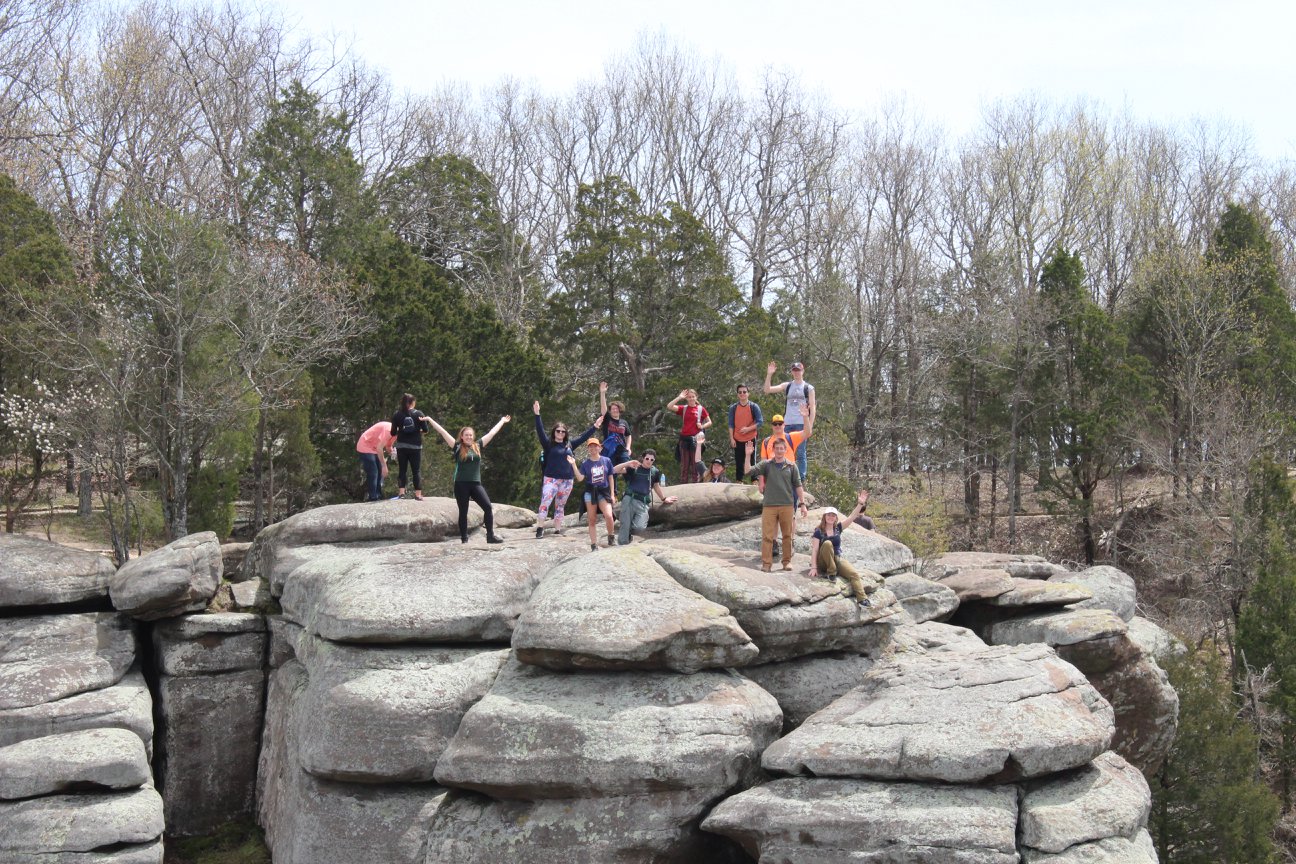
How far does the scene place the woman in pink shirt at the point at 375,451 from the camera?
66.1ft

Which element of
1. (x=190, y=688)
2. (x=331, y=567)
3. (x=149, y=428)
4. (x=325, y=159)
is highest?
(x=325, y=159)

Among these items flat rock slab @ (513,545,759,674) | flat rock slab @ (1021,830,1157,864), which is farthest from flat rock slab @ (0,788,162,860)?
flat rock slab @ (1021,830,1157,864)

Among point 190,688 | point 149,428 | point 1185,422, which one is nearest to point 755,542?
point 190,688

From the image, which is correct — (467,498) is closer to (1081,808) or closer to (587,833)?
(587,833)

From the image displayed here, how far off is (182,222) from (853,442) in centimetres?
2673

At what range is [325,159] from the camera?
35.3 m

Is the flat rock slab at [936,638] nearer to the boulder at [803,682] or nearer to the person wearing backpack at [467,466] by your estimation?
the boulder at [803,682]

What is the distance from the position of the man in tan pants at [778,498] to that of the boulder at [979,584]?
436 cm

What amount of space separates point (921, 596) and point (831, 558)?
2.96 metres

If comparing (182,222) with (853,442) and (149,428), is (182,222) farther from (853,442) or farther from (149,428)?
(853,442)

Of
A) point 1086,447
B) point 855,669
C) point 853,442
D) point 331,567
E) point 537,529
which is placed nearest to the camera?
point 855,669

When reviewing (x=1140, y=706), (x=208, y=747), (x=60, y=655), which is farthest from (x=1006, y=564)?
(x=60, y=655)

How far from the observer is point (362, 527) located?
1998 centimetres

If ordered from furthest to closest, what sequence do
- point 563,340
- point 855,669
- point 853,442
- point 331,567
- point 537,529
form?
1. point 853,442
2. point 563,340
3. point 537,529
4. point 331,567
5. point 855,669
